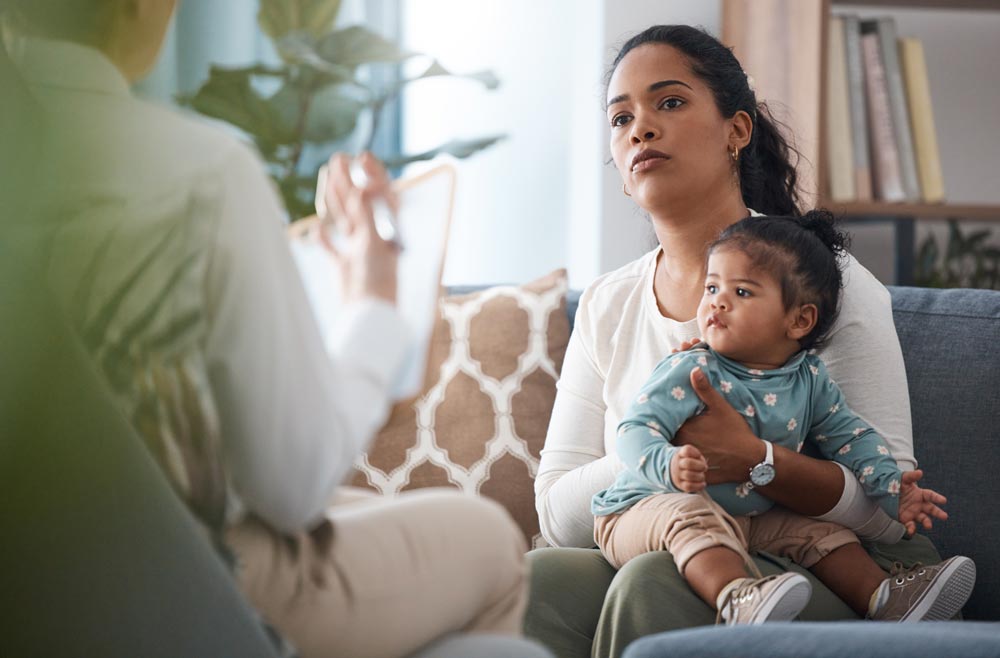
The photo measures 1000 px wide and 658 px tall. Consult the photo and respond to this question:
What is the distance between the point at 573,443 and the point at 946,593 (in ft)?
1.31

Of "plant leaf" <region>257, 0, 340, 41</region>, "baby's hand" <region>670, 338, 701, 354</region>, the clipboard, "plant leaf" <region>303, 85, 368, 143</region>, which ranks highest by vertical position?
"plant leaf" <region>257, 0, 340, 41</region>

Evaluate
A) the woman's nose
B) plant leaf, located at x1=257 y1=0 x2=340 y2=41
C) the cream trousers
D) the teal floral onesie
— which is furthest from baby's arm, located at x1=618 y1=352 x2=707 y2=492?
plant leaf, located at x1=257 y1=0 x2=340 y2=41

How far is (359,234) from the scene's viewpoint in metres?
0.53

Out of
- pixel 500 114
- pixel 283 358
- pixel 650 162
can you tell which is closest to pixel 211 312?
pixel 283 358

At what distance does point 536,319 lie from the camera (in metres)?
1.48

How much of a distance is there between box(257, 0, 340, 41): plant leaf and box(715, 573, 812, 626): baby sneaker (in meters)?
0.60

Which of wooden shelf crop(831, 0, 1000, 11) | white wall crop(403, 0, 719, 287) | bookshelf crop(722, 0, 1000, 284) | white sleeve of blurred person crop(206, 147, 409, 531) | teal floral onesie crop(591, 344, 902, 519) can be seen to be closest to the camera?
white sleeve of blurred person crop(206, 147, 409, 531)

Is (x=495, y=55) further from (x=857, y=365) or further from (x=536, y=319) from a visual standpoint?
(x=536, y=319)

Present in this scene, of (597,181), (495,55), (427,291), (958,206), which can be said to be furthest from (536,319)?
(958,206)

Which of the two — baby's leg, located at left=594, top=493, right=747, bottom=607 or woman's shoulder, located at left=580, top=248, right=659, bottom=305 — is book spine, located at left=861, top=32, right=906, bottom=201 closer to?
woman's shoulder, located at left=580, top=248, right=659, bottom=305

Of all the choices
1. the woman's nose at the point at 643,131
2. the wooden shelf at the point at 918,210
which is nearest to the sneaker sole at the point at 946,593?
the woman's nose at the point at 643,131

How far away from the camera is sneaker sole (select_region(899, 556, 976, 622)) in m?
1.05

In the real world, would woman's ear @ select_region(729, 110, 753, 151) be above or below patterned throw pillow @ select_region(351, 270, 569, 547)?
above

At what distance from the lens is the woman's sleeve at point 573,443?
1.19 m
